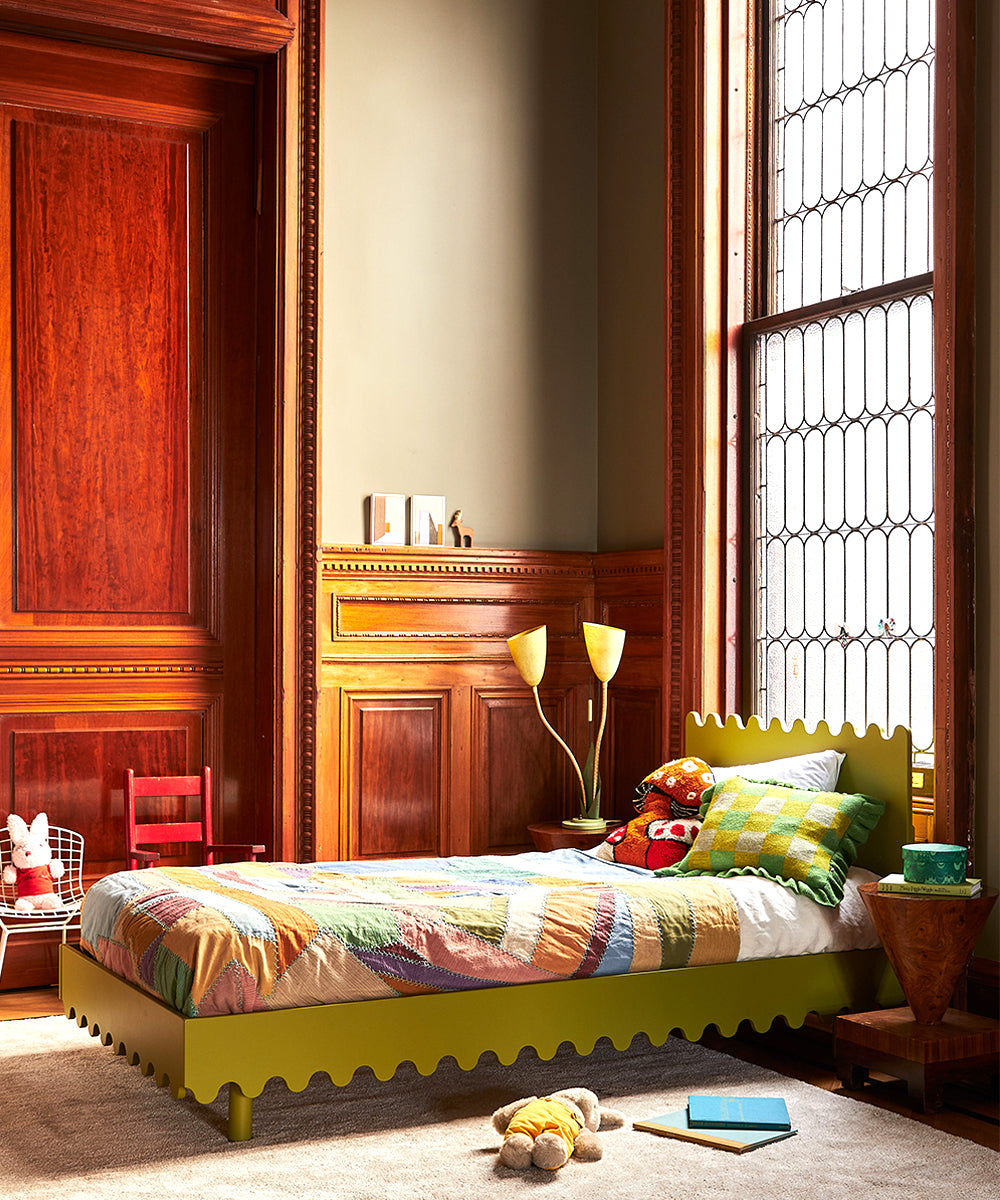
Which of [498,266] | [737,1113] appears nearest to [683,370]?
[498,266]

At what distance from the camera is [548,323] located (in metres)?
5.88

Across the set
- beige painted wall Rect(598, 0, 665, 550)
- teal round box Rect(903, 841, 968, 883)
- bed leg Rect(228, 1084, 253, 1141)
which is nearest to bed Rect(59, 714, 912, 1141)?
bed leg Rect(228, 1084, 253, 1141)

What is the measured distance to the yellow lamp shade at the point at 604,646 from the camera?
5.42 m

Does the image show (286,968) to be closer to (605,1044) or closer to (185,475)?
(605,1044)

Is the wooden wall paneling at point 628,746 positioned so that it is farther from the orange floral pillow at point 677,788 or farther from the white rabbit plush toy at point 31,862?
the white rabbit plush toy at point 31,862

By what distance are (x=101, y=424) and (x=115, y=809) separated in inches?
55.5

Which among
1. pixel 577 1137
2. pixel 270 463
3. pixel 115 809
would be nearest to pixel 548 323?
pixel 270 463

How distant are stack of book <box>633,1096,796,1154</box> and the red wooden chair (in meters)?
1.99

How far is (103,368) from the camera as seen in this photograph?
526cm

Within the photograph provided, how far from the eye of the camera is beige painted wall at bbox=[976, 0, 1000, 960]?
4.06 meters

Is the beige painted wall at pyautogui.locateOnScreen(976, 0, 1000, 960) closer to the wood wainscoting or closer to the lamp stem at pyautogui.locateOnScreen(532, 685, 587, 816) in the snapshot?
the wood wainscoting

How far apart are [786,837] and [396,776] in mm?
1866

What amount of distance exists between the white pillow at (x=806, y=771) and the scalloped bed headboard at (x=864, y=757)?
5 centimetres

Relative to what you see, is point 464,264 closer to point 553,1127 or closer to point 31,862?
point 31,862
